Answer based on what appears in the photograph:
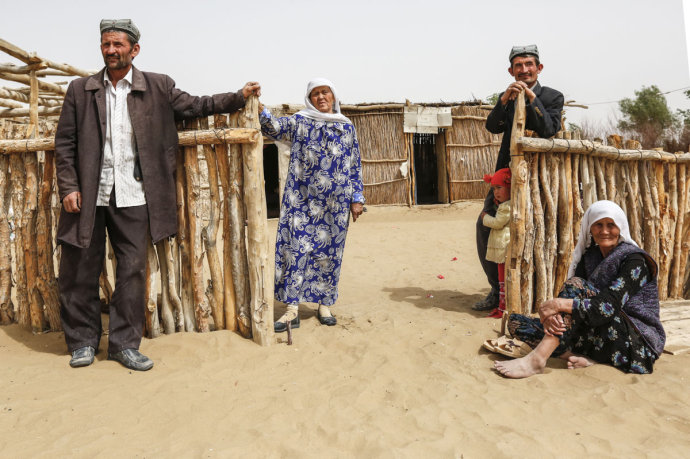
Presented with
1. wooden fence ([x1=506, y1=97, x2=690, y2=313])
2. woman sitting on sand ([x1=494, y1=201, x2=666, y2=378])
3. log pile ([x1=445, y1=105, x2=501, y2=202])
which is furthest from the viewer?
log pile ([x1=445, y1=105, x2=501, y2=202])

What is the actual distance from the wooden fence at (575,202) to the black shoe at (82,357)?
2746 millimetres

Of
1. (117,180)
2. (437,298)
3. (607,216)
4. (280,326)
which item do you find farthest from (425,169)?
(117,180)

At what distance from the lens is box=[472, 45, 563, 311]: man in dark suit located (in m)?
3.58

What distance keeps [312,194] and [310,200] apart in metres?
0.05

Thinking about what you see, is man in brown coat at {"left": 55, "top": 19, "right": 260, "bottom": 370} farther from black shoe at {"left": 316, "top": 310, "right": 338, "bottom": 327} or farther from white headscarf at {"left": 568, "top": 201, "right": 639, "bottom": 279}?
white headscarf at {"left": 568, "top": 201, "right": 639, "bottom": 279}

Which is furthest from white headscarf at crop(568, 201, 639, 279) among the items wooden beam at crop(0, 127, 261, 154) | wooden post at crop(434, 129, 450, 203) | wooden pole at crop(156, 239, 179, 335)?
wooden post at crop(434, 129, 450, 203)

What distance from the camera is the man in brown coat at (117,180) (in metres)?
2.96

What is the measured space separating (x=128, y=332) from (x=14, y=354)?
29.7 inches

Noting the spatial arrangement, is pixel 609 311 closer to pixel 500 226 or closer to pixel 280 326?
pixel 500 226

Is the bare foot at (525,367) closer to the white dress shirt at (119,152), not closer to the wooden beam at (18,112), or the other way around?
the white dress shirt at (119,152)

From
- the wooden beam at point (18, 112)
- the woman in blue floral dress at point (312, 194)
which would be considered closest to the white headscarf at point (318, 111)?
the woman in blue floral dress at point (312, 194)

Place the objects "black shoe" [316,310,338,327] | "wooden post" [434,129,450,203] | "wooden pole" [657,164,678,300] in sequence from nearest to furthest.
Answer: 1. "black shoe" [316,310,338,327]
2. "wooden pole" [657,164,678,300]
3. "wooden post" [434,129,450,203]

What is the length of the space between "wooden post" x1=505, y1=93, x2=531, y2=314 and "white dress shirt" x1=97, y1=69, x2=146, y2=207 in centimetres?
249

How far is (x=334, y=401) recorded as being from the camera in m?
2.58
